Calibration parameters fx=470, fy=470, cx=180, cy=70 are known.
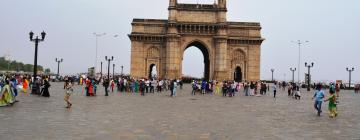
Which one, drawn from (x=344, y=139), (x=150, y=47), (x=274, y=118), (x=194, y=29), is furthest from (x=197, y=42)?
(x=344, y=139)

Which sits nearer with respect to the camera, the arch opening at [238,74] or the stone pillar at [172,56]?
the stone pillar at [172,56]

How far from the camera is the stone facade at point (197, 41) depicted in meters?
68.8

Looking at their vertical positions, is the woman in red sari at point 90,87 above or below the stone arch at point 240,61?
below

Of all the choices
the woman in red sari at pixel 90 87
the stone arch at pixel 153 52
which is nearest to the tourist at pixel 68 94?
the woman in red sari at pixel 90 87

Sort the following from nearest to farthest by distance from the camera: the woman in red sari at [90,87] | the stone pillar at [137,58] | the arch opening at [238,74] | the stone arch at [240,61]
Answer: the woman in red sari at [90,87]
the stone pillar at [137,58]
the stone arch at [240,61]
the arch opening at [238,74]

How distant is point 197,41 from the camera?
2758 inches

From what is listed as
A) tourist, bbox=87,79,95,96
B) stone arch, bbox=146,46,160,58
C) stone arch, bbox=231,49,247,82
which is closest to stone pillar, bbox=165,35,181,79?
stone arch, bbox=146,46,160,58

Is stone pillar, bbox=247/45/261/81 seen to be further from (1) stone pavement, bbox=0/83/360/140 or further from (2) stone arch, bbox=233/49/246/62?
(1) stone pavement, bbox=0/83/360/140

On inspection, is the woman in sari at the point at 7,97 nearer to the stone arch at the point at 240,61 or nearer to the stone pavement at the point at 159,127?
the stone pavement at the point at 159,127

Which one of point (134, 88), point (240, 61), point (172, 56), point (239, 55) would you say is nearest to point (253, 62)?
point (240, 61)

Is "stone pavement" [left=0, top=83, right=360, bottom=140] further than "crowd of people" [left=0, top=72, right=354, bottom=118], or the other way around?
"crowd of people" [left=0, top=72, right=354, bottom=118]

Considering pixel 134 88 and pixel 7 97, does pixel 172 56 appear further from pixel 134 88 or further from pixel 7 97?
pixel 7 97

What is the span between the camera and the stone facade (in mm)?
68750

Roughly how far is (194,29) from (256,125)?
54.7m
